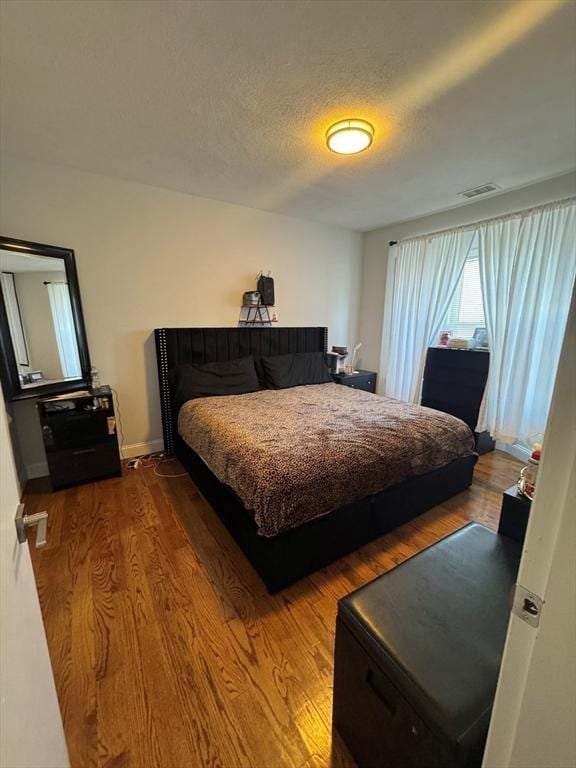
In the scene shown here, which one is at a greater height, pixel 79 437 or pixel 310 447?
pixel 310 447

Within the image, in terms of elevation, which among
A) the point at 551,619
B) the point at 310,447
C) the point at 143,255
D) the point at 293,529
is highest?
the point at 143,255

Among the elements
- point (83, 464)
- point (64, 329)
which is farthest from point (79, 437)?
point (64, 329)

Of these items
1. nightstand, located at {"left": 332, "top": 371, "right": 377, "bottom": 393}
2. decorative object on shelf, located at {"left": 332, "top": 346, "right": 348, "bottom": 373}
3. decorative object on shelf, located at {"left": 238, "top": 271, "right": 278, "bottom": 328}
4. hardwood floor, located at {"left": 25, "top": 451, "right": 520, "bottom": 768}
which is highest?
decorative object on shelf, located at {"left": 238, "top": 271, "right": 278, "bottom": 328}

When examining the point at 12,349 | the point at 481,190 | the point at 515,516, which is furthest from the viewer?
the point at 481,190

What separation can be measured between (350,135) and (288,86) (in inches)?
19.2

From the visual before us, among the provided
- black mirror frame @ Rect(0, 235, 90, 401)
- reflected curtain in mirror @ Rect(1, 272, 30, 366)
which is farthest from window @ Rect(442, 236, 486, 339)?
reflected curtain in mirror @ Rect(1, 272, 30, 366)

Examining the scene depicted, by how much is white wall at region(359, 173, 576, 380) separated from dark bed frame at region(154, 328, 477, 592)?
205 centimetres

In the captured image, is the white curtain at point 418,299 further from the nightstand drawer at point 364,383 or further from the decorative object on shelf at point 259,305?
the decorative object on shelf at point 259,305

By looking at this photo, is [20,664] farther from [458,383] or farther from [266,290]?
[458,383]

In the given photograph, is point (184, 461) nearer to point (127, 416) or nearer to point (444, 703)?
point (127, 416)

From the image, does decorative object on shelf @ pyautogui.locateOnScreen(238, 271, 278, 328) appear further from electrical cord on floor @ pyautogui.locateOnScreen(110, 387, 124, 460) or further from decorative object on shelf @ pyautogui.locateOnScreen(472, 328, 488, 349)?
decorative object on shelf @ pyautogui.locateOnScreen(472, 328, 488, 349)

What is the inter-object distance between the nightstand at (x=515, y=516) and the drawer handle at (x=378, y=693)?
843 mm

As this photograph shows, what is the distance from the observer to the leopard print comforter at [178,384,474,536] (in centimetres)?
157

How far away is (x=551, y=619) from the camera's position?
43cm
